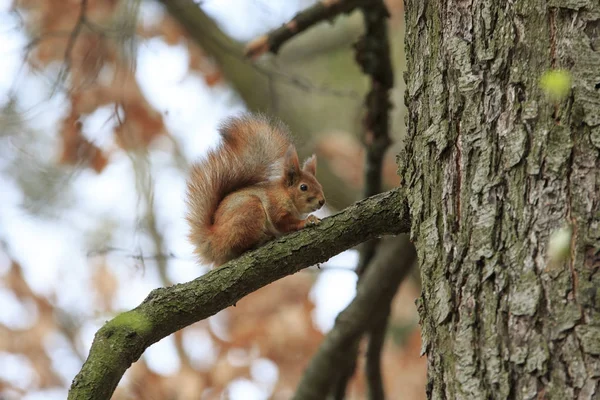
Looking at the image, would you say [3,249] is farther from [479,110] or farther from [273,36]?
[479,110]

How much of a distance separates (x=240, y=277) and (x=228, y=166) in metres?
0.93

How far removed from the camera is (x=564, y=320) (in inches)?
58.4

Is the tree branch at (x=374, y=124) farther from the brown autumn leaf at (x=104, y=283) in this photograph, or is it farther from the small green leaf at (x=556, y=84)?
the brown autumn leaf at (x=104, y=283)

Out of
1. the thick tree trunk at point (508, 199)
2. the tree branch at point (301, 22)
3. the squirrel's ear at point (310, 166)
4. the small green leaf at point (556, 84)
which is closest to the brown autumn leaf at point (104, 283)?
the squirrel's ear at point (310, 166)

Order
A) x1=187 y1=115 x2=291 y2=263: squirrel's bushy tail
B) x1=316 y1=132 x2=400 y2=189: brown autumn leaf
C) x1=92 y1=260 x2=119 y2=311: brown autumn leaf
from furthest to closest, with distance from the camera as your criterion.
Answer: x1=92 y1=260 x2=119 y2=311: brown autumn leaf
x1=316 y1=132 x2=400 y2=189: brown autumn leaf
x1=187 y1=115 x2=291 y2=263: squirrel's bushy tail

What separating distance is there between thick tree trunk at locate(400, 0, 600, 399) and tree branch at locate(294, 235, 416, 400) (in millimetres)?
1556

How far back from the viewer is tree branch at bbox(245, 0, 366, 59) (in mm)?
3240

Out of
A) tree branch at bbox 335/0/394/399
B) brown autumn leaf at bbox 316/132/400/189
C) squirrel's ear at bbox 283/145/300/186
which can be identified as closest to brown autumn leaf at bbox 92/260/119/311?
brown autumn leaf at bbox 316/132/400/189

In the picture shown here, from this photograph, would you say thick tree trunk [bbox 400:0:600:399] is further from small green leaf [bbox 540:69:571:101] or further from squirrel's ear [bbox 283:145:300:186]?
squirrel's ear [bbox 283:145:300:186]

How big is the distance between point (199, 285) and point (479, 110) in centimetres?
87

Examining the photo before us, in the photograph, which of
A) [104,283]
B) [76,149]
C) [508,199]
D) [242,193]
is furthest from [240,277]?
[104,283]

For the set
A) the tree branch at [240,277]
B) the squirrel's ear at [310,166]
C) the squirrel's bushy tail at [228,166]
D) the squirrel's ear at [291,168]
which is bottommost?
the tree branch at [240,277]

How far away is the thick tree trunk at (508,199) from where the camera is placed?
150 cm

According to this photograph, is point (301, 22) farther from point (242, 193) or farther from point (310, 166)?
point (242, 193)
